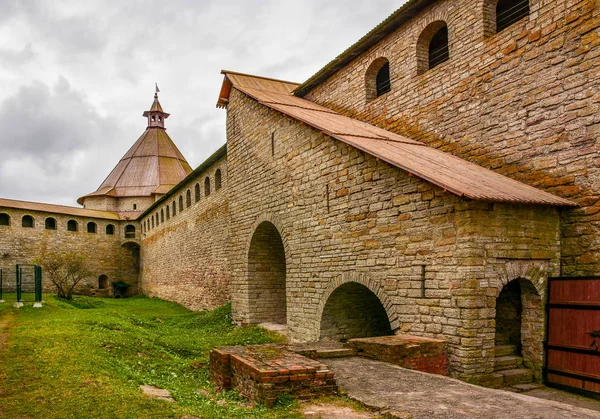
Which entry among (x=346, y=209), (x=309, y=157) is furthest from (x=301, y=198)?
(x=346, y=209)

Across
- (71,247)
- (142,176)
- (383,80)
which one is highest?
(142,176)

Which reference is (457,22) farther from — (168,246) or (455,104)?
(168,246)

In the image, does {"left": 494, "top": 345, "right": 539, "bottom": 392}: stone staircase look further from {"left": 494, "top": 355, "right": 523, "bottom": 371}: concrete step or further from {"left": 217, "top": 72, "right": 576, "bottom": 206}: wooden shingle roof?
{"left": 217, "top": 72, "right": 576, "bottom": 206}: wooden shingle roof

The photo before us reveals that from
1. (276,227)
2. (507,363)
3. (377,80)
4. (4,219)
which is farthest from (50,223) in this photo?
(507,363)

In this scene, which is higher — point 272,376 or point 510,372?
point 272,376

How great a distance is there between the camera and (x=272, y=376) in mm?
5109

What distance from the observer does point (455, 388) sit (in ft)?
17.3

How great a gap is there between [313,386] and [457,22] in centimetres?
780

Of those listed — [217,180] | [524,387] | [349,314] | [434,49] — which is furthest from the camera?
[217,180]

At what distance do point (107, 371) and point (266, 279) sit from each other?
6687mm

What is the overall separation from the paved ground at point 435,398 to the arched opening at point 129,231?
3217 cm

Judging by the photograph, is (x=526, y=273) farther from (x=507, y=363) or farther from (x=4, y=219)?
(x=4, y=219)

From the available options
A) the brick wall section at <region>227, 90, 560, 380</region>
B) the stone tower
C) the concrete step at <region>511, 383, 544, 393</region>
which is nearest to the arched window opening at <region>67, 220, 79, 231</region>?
the stone tower

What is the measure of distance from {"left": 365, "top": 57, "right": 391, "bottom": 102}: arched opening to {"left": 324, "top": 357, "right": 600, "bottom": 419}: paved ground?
8148 mm
